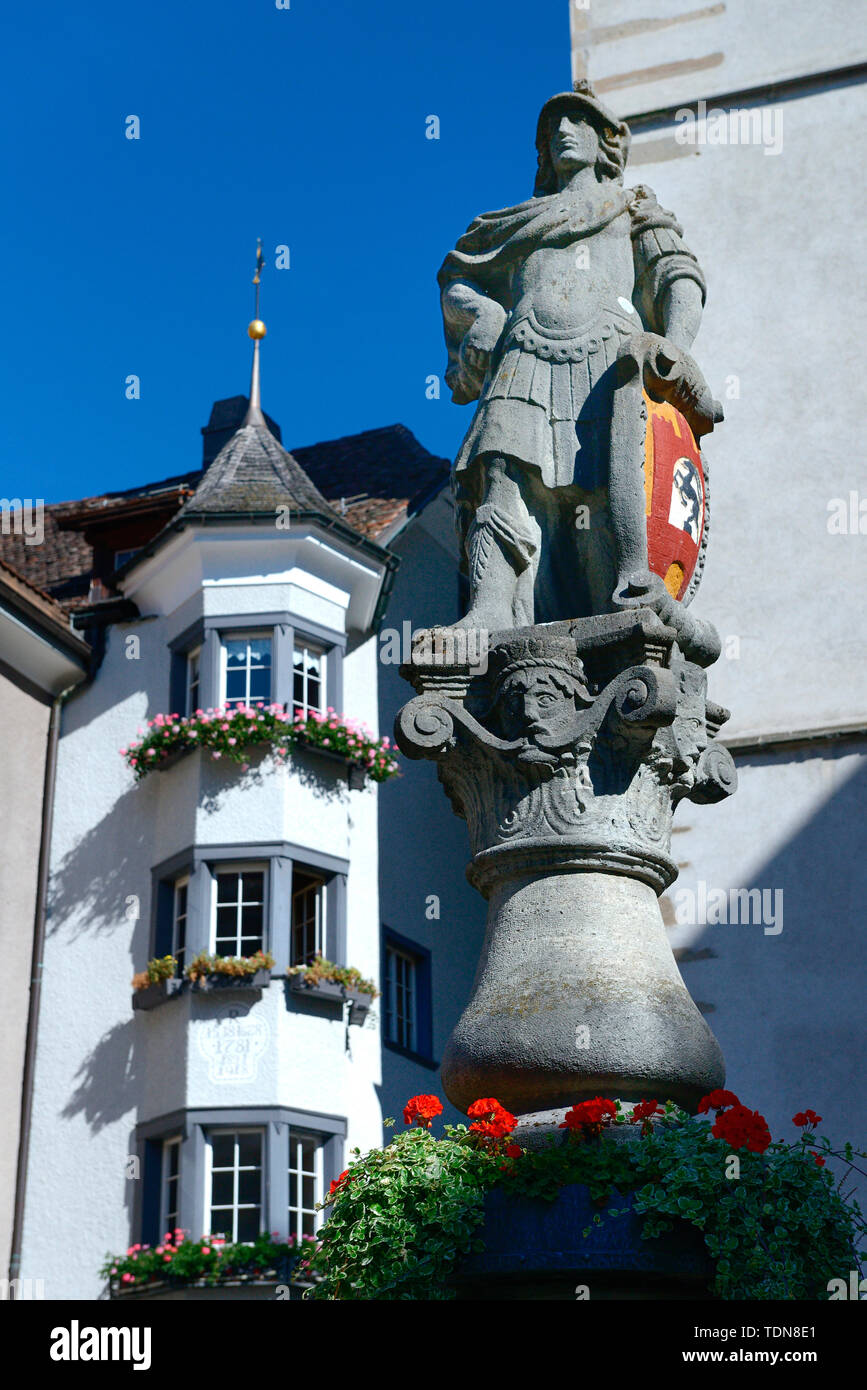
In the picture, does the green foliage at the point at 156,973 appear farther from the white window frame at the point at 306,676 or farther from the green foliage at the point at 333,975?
the white window frame at the point at 306,676

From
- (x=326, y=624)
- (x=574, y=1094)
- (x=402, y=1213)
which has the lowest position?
(x=402, y=1213)

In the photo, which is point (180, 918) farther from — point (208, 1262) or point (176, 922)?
point (208, 1262)

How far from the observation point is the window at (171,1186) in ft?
52.0

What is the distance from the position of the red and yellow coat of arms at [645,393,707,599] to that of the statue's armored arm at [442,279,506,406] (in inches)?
30.1

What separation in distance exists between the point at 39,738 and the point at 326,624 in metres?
3.36

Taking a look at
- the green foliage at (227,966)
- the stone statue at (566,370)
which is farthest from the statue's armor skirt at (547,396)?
the green foliage at (227,966)

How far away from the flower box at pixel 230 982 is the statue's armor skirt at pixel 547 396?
1015cm

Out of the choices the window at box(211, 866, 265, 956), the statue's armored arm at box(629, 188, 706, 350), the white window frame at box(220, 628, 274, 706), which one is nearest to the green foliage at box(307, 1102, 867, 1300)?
the statue's armored arm at box(629, 188, 706, 350)

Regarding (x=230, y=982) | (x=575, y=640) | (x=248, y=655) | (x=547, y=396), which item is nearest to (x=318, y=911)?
(x=230, y=982)

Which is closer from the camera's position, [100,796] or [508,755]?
[508,755]

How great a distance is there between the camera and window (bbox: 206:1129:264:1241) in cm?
1551
